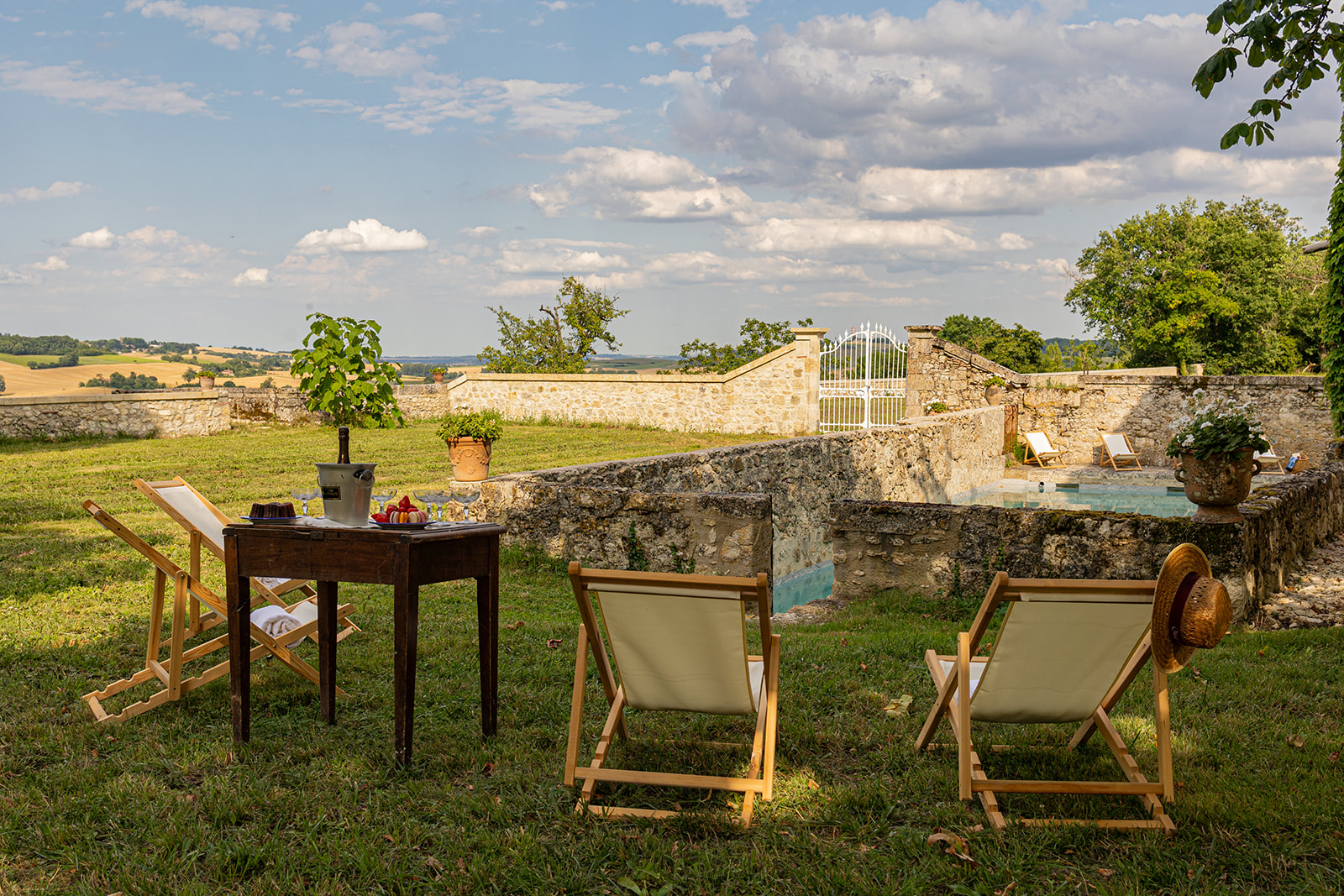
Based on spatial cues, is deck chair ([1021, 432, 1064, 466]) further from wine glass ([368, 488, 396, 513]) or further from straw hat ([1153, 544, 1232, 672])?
straw hat ([1153, 544, 1232, 672])

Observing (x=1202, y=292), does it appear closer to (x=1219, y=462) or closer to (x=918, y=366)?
(x=918, y=366)

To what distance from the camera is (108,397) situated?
16.3 m

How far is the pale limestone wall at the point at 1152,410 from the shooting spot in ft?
52.5

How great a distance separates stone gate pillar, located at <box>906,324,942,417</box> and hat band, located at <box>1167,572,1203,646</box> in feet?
56.9

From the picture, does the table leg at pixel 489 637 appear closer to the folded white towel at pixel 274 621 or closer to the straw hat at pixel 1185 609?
the folded white towel at pixel 274 621

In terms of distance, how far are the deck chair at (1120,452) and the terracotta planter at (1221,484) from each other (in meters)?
12.3

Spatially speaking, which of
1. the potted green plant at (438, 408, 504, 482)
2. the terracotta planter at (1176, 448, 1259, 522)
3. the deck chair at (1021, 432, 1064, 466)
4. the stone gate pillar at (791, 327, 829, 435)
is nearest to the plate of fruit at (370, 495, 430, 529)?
the terracotta planter at (1176, 448, 1259, 522)

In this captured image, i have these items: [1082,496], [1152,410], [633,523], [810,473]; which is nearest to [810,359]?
[1082,496]

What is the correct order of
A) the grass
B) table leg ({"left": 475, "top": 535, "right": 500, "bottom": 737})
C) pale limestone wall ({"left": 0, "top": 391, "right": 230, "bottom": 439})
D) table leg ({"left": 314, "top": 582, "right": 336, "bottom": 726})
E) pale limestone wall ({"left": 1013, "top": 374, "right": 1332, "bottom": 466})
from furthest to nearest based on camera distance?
pale limestone wall ({"left": 1013, "top": 374, "right": 1332, "bottom": 466})
pale limestone wall ({"left": 0, "top": 391, "right": 230, "bottom": 439})
table leg ({"left": 314, "top": 582, "right": 336, "bottom": 726})
table leg ({"left": 475, "top": 535, "right": 500, "bottom": 737})
the grass

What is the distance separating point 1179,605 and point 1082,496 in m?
12.8

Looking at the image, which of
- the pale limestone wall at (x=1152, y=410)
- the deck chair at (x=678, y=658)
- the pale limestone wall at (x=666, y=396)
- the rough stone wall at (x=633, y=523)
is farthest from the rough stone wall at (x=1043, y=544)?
the pale limestone wall at (x=1152, y=410)

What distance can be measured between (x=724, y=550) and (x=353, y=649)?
278 centimetres

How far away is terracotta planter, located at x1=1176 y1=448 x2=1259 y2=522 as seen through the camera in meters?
5.23

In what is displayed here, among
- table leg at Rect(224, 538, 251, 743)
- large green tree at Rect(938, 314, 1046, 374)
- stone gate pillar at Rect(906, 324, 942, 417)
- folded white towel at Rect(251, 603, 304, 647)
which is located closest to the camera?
table leg at Rect(224, 538, 251, 743)
